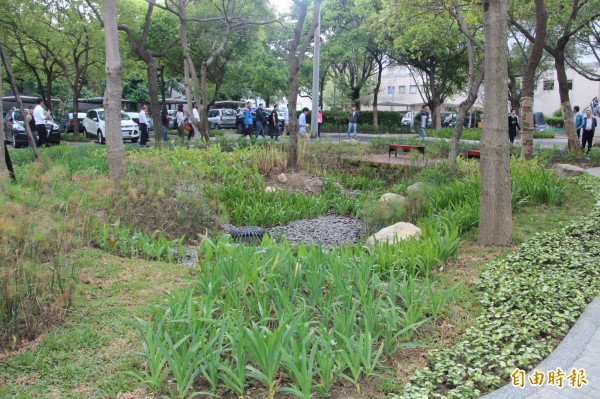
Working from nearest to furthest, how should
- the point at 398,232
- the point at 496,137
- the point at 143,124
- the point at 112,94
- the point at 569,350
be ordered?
the point at 569,350 → the point at 496,137 → the point at 398,232 → the point at 112,94 → the point at 143,124

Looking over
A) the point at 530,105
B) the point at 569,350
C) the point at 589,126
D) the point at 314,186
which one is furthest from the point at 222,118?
the point at 569,350

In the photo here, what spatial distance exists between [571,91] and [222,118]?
3002 centimetres

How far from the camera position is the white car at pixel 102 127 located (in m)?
26.7

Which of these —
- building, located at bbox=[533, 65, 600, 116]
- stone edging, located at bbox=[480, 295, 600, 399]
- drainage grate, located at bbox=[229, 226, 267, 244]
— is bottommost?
stone edging, located at bbox=[480, 295, 600, 399]

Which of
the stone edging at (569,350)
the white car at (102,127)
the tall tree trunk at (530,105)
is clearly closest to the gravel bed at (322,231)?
the stone edging at (569,350)

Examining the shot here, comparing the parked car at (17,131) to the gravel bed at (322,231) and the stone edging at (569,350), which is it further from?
the stone edging at (569,350)

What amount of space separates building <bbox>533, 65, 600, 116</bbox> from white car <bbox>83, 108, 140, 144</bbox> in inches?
1223

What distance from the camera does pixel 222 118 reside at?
38.8 m

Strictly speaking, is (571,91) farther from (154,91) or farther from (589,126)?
(154,91)

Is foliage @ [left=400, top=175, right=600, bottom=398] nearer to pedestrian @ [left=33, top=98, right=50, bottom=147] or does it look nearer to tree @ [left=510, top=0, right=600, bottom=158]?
tree @ [left=510, top=0, right=600, bottom=158]

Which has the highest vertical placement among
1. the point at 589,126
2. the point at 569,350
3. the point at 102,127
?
the point at 102,127

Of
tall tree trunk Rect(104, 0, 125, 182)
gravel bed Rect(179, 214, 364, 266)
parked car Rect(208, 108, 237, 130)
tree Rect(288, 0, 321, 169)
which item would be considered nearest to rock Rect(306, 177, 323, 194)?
tree Rect(288, 0, 321, 169)

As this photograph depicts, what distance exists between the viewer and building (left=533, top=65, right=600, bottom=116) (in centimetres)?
4559

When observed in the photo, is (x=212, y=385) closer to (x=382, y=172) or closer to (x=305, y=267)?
(x=305, y=267)
